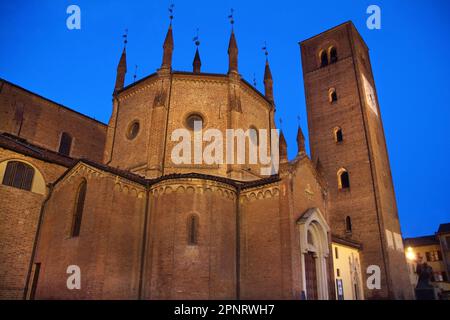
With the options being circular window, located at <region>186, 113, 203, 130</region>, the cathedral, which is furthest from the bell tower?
circular window, located at <region>186, 113, 203, 130</region>

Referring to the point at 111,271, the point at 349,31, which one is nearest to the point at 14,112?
the point at 111,271

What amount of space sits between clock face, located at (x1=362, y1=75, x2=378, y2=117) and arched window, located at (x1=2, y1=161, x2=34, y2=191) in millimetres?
26315

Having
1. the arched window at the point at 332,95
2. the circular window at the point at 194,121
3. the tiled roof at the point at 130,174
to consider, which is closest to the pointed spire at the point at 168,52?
the circular window at the point at 194,121

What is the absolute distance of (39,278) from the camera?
53.9 feet

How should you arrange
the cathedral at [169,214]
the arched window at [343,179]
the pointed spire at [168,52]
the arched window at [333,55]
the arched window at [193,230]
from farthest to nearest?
the arched window at [333,55], the arched window at [343,179], the pointed spire at [168,52], the arched window at [193,230], the cathedral at [169,214]

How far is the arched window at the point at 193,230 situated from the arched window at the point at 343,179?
636 inches

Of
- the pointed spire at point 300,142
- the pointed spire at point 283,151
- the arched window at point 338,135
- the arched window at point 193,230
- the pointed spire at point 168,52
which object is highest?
the pointed spire at point 168,52

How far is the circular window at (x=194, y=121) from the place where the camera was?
20.7 meters

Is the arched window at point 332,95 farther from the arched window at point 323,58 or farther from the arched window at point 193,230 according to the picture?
the arched window at point 193,230

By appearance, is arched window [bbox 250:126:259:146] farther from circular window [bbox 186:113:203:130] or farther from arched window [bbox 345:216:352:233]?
arched window [bbox 345:216:352:233]

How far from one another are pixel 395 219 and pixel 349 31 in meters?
17.9

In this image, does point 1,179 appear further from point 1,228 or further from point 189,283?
point 189,283

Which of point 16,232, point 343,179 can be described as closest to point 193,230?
point 16,232

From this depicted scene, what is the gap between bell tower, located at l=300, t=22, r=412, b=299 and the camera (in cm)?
2533
